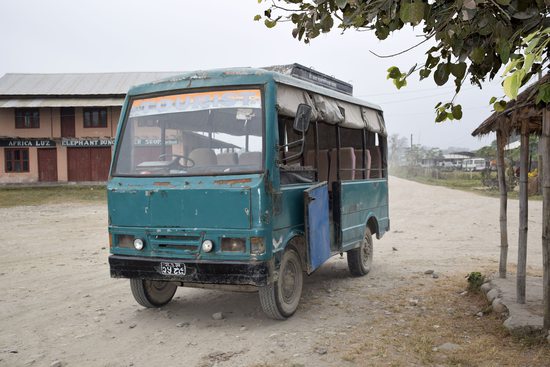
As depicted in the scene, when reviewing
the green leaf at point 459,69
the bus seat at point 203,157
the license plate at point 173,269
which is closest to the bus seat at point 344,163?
the bus seat at point 203,157

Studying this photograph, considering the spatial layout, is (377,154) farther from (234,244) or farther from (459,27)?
(459,27)

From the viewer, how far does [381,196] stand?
896 cm

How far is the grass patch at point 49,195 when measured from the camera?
23303 millimetres

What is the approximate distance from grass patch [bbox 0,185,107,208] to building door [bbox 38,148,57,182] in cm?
205

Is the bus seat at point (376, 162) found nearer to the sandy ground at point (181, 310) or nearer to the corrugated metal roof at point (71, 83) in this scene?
the sandy ground at point (181, 310)

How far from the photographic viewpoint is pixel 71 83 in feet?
106

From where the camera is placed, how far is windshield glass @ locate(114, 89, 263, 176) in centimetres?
544

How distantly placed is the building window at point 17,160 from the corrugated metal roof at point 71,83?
141 inches

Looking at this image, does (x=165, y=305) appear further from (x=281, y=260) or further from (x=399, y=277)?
(x=399, y=277)

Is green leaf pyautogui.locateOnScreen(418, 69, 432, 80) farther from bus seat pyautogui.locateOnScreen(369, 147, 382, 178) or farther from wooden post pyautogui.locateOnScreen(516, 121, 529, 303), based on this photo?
bus seat pyautogui.locateOnScreen(369, 147, 382, 178)

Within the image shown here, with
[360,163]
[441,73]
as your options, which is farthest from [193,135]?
[360,163]

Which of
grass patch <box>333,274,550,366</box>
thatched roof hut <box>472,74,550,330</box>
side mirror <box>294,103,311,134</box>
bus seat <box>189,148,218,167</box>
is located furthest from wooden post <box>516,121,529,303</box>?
bus seat <box>189,148,218,167</box>

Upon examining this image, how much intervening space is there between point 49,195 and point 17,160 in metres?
7.55

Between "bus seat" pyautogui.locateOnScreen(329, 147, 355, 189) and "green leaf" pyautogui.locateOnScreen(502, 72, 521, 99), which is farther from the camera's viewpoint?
"bus seat" pyautogui.locateOnScreen(329, 147, 355, 189)
